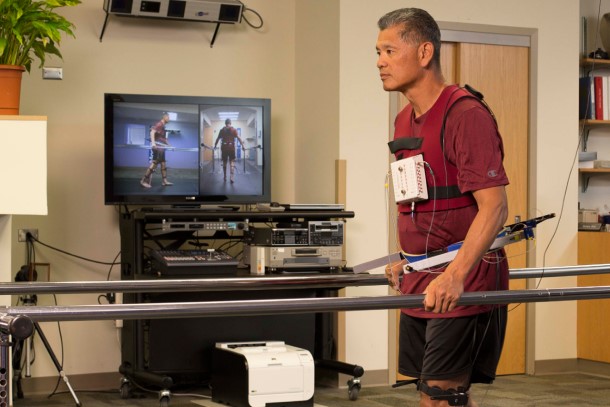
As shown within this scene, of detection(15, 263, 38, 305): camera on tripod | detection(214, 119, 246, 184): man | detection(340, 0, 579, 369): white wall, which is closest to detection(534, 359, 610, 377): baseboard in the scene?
detection(340, 0, 579, 369): white wall

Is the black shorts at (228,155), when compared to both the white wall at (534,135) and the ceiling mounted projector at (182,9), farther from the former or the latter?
the ceiling mounted projector at (182,9)

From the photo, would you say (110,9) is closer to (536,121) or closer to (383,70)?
(536,121)

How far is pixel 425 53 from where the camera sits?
261cm

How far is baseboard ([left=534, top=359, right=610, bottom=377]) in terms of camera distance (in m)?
6.54

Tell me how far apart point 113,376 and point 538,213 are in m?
2.79

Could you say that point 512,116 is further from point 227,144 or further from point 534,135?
point 227,144

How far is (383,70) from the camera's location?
264 cm

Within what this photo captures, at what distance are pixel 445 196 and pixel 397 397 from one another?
330cm

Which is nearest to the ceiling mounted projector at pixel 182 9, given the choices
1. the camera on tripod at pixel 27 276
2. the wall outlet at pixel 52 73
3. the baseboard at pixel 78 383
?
the wall outlet at pixel 52 73

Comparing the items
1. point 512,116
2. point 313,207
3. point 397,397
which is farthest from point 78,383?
point 512,116

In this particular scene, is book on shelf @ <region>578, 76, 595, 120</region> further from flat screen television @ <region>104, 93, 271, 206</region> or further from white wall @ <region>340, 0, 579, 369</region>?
flat screen television @ <region>104, 93, 271, 206</region>

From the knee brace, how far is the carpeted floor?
2.89 meters

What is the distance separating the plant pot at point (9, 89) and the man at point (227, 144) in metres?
1.37

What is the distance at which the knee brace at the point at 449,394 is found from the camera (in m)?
2.50
